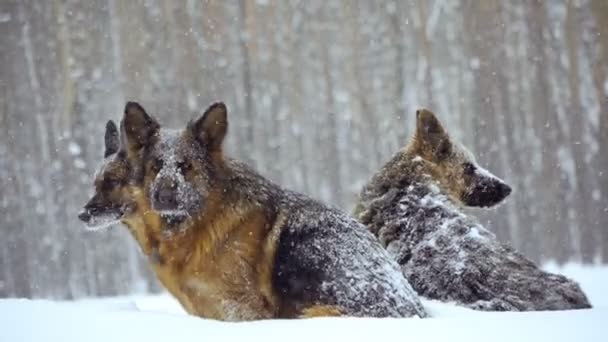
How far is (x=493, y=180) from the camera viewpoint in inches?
226

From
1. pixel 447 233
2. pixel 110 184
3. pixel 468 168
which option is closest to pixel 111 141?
pixel 110 184

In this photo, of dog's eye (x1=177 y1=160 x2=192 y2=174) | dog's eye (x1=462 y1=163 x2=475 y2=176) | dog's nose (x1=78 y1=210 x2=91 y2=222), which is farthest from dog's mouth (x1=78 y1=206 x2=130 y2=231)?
dog's eye (x1=462 y1=163 x2=475 y2=176)

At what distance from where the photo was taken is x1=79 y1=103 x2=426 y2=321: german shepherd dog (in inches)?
145

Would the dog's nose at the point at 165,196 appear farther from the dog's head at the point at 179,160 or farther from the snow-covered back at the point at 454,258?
the snow-covered back at the point at 454,258

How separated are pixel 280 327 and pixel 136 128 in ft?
5.59

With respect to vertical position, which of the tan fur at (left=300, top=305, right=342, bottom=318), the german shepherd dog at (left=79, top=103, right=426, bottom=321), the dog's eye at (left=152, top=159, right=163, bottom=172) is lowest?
the tan fur at (left=300, top=305, right=342, bottom=318)

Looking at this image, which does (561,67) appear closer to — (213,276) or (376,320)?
(213,276)

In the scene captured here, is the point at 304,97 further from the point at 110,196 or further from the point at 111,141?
the point at 110,196

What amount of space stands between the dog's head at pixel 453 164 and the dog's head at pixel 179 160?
1792mm

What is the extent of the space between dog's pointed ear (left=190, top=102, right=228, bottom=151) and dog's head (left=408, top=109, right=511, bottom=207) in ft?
5.72

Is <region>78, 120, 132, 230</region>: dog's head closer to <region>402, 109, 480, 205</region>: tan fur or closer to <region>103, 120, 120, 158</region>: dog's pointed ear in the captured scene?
<region>103, 120, 120, 158</region>: dog's pointed ear

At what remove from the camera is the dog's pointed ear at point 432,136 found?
5.59 metres

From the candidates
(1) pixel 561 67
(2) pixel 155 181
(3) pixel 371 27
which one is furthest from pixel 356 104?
(2) pixel 155 181

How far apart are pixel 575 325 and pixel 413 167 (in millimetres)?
2692
